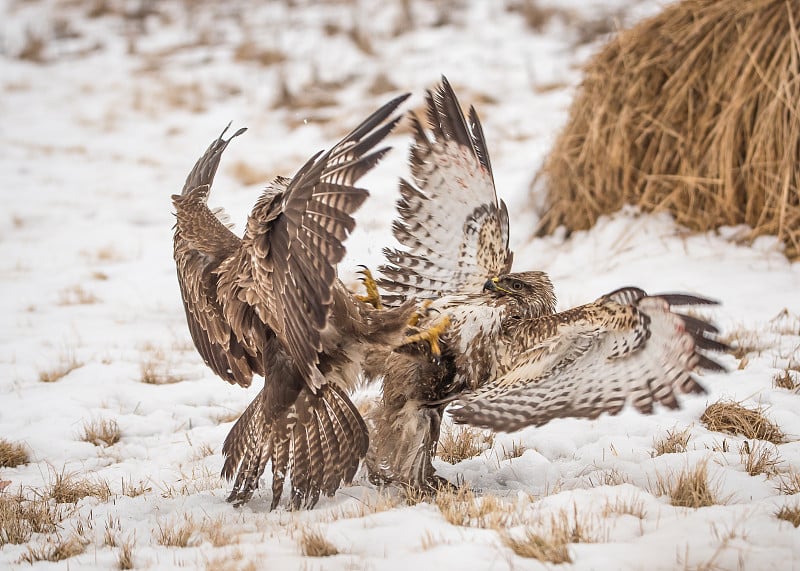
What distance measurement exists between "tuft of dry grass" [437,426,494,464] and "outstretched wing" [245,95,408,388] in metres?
1.16

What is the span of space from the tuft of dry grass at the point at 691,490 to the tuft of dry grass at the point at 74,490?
262 centimetres

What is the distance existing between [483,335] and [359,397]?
6.57ft

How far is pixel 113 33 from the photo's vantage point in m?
27.2

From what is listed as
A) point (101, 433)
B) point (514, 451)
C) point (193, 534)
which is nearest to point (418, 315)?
point (514, 451)

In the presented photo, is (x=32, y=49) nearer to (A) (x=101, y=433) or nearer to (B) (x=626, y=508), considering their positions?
(A) (x=101, y=433)

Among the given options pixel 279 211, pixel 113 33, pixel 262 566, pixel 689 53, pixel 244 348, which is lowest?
pixel 262 566


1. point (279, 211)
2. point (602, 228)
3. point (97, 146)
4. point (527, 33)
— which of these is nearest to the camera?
point (279, 211)

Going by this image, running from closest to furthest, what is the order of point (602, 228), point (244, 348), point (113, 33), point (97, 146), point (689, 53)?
point (244, 348) < point (689, 53) < point (602, 228) < point (97, 146) < point (113, 33)

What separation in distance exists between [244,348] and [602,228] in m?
4.62

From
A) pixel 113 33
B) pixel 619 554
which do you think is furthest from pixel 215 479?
pixel 113 33

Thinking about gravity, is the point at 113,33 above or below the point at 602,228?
above

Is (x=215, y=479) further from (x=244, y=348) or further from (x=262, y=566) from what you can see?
(x=262, y=566)

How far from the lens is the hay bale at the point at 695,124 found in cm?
625

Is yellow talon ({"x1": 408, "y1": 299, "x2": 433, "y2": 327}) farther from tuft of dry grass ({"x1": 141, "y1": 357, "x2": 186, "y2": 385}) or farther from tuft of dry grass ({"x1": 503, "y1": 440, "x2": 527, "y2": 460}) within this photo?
tuft of dry grass ({"x1": 141, "y1": 357, "x2": 186, "y2": 385})
